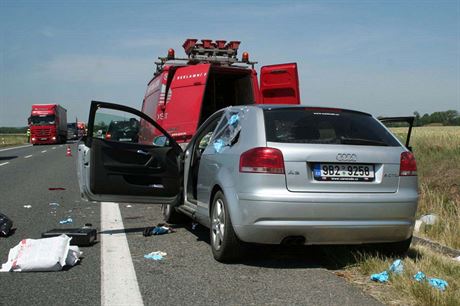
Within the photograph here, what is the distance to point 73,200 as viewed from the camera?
395 inches

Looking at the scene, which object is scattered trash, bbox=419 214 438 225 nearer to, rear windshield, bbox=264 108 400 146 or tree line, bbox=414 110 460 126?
rear windshield, bbox=264 108 400 146

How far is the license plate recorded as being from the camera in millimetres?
4828

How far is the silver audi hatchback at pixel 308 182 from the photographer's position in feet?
15.6

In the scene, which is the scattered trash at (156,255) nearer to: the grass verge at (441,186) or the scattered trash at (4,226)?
the scattered trash at (4,226)

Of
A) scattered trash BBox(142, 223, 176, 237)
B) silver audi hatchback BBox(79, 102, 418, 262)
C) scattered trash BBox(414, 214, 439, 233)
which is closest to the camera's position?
silver audi hatchback BBox(79, 102, 418, 262)

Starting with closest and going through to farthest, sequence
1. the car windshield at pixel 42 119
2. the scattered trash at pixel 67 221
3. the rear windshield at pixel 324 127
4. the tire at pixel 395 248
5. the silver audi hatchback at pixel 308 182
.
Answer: the silver audi hatchback at pixel 308 182, the rear windshield at pixel 324 127, the tire at pixel 395 248, the scattered trash at pixel 67 221, the car windshield at pixel 42 119

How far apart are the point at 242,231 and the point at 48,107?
40463mm

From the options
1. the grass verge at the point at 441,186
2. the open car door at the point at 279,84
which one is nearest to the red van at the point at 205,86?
the open car door at the point at 279,84

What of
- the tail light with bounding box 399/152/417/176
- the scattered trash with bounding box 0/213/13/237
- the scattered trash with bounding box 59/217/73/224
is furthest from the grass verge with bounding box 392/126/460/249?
the scattered trash with bounding box 0/213/13/237

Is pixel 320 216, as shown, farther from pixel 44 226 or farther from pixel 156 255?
pixel 44 226

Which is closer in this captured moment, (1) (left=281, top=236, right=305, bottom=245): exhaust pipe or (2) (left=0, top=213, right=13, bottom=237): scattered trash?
(1) (left=281, top=236, right=305, bottom=245): exhaust pipe

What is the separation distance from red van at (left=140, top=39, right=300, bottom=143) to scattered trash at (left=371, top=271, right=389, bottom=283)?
5838mm

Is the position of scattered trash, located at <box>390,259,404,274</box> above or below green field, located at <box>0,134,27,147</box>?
above

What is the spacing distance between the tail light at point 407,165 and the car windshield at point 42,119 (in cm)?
3986
